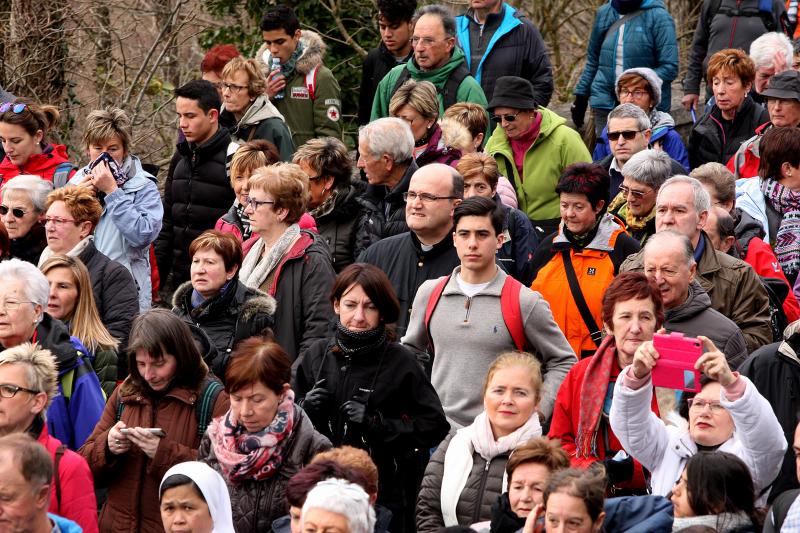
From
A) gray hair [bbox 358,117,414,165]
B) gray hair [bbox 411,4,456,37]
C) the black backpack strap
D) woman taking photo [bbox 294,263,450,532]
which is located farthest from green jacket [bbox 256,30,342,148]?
woman taking photo [bbox 294,263,450,532]

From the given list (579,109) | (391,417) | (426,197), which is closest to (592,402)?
(391,417)

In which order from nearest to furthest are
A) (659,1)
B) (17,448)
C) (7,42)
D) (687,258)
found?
1. (17,448)
2. (687,258)
3. (659,1)
4. (7,42)

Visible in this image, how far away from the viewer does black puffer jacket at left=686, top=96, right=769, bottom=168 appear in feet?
35.2

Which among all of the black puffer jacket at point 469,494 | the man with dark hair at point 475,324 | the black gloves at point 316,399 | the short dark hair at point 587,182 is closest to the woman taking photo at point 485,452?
the black puffer jacket at point 469,494

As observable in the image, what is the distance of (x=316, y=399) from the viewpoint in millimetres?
6508

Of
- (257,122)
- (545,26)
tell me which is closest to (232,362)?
(257,122)

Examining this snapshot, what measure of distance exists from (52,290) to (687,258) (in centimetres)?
339

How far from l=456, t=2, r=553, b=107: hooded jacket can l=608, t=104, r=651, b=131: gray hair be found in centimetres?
147

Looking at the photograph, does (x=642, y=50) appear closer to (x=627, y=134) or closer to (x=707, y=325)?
(x=627, y=134)

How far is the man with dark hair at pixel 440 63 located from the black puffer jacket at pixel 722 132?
1.82 metres

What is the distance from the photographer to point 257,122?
1023 centimetres

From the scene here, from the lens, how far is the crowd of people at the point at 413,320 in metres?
5.62

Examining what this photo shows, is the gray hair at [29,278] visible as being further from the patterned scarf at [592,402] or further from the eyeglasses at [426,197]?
the patterned scarf at [592,402]

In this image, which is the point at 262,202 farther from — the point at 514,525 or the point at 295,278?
the point at 514,525
